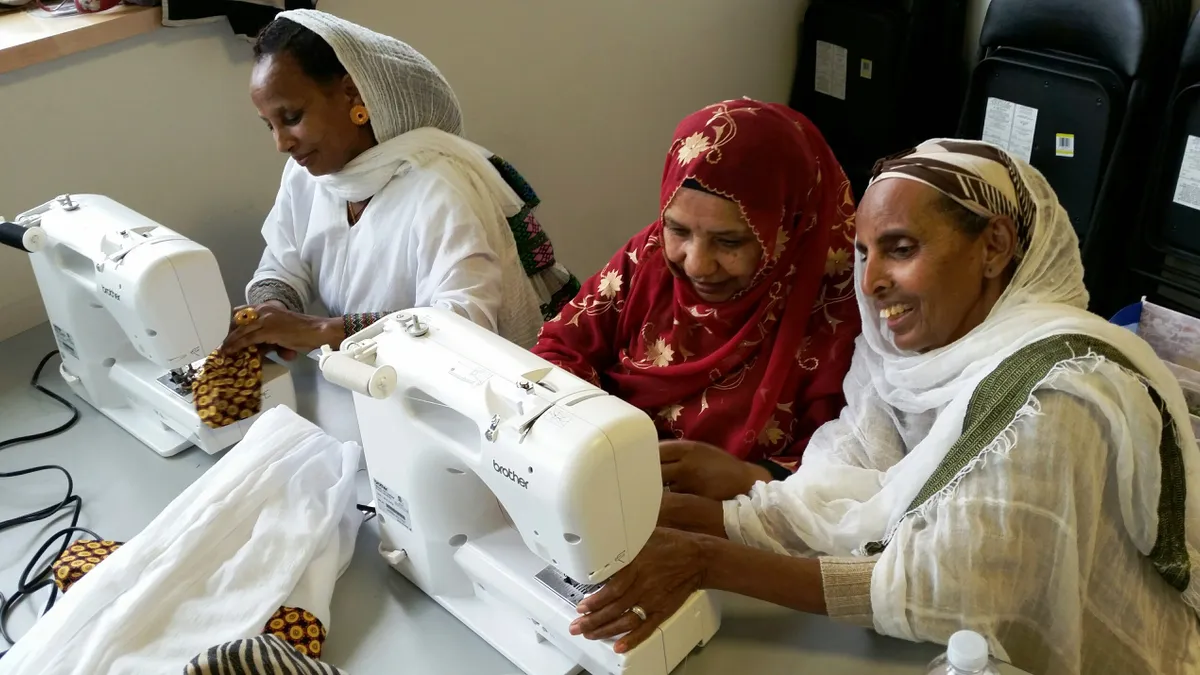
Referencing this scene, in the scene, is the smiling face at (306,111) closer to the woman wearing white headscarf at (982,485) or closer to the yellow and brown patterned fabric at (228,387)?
the yellow and brown patterned fabric at (228,387)

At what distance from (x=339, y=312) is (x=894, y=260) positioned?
1072mm

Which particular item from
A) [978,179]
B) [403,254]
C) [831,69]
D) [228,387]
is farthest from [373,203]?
[831,69]

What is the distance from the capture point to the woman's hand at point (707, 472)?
122 centimetres

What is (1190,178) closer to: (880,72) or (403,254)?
(880,72)

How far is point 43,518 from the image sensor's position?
126 cm

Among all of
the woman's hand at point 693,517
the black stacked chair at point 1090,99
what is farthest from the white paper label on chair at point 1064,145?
the woman's hand at point 693,517

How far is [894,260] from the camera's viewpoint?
3.58ft

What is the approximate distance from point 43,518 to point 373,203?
706mm

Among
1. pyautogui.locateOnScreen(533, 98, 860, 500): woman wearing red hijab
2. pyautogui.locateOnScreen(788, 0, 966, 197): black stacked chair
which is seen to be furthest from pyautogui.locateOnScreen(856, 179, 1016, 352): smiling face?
pyautogui.locateOnScreen(788, 0, 966, 197): black stacked chair

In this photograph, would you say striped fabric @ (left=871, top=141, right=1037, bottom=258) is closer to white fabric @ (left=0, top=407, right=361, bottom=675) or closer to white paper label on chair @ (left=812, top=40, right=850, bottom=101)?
white fabric @ (left=0, top=407, right=361, bottom=675)

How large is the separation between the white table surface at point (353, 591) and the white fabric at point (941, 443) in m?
0.08

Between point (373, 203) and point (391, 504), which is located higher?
point (373, 203)

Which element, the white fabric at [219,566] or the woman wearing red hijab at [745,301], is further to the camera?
the woman wearing red hijab at [745,301]

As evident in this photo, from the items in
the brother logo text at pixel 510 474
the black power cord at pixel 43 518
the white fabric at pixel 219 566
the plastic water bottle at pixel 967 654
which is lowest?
the black power cord at pixel 43 518
